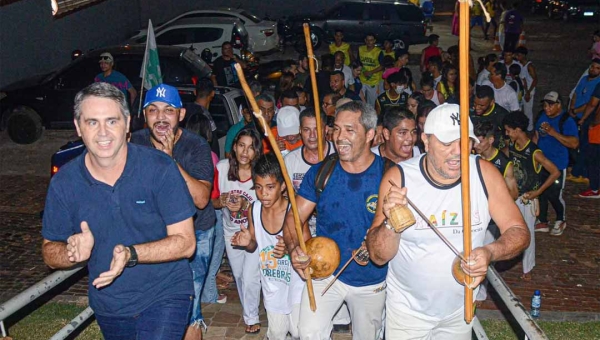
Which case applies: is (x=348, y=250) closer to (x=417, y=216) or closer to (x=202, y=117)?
(x=417, y=216)

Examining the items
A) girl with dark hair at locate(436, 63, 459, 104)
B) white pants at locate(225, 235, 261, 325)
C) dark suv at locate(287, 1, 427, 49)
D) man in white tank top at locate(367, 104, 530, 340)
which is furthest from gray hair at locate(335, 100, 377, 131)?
dark suv at locate(287, 1, 427, 49)

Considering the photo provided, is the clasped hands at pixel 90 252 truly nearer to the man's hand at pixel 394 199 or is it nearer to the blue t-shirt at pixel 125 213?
the blue t-shirt at pixel 125 213

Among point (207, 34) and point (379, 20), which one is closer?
point (207, 34)

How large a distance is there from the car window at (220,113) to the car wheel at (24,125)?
5740mm

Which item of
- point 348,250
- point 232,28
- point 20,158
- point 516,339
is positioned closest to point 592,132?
point 516,339

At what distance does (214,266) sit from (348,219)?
2.15 m

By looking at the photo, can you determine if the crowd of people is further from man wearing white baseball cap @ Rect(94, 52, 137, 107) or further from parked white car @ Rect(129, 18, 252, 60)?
parked white car @ Rect(129, 18, 252, 60)

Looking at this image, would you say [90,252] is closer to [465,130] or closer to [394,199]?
[394,199]

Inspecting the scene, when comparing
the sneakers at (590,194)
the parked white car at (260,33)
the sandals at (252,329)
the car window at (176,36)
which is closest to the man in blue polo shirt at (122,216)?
the sandals at (252,329)

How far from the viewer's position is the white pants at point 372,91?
14914 millimetres

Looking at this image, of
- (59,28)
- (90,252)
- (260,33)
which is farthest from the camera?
(260,33)

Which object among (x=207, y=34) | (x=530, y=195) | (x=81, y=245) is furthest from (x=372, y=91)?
(x=81, y=245)

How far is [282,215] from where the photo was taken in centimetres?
589

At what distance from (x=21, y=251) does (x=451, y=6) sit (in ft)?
125
